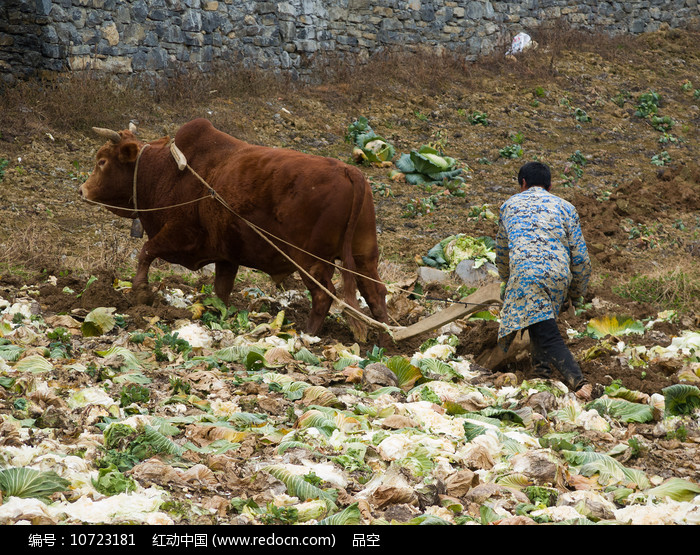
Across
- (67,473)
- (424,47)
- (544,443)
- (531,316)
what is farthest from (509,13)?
(67,473)

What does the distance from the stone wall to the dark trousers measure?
10.6 metres

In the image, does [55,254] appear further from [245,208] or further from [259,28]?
[259,28]

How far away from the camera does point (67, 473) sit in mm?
3994

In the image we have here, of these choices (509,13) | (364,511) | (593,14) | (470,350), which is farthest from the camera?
(593,14)

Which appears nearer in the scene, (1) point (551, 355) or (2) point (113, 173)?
(1) point (551, 355)

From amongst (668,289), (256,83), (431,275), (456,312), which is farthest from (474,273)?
(256,83)

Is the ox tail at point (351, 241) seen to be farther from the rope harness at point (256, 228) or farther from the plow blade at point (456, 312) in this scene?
the plow blade at point (456, 312)

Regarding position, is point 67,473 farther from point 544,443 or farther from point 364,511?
point 544,443

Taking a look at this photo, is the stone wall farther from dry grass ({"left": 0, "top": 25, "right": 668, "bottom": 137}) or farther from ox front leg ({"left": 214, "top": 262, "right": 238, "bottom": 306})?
ox front leg ({"left": 214, "top": 262, "right": 238, "bottom": 306})

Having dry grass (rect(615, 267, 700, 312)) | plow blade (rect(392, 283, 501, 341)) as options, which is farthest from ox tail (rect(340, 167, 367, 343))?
dry grass (rect(615, 267, 700, 312))

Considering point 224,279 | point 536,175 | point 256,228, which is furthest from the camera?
point 224,279

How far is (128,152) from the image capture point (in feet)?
28.7

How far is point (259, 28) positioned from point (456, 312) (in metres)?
11.5

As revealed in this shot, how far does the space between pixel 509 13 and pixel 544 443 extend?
1735 cm
